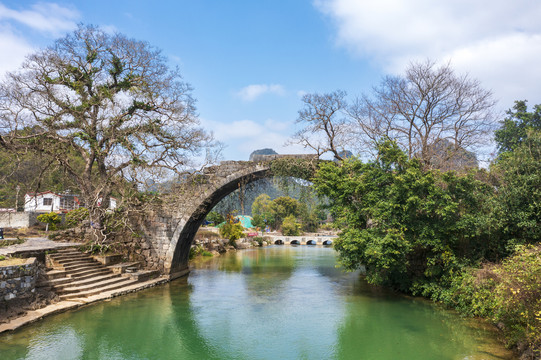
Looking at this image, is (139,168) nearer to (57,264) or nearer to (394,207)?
(57,264)

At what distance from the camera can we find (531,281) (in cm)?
632

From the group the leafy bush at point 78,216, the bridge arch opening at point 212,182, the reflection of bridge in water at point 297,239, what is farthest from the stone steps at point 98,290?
the reflection of bridge in water at point 297,239

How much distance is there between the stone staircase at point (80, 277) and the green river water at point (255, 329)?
0.83m

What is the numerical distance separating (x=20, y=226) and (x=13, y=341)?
15361 millimetres

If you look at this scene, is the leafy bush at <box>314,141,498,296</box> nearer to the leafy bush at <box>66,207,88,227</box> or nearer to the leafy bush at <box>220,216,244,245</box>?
the leafy bush at <box>66,207,88,227</box>

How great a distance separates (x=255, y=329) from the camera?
9.17 meters

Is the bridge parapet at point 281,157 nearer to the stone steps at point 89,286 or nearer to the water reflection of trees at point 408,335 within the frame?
the water reflection of trees at point 408,335

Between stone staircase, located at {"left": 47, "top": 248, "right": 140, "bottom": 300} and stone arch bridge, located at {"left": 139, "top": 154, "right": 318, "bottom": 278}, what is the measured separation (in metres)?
1.92

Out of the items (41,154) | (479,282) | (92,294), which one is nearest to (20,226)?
(41,154)

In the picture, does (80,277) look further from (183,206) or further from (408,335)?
(408,335)

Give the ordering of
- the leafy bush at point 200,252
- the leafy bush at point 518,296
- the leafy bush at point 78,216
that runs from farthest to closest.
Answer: the leafy bush at point 200,252 → the leafy bush at point 78,216 → the leafy bush at point 518,296

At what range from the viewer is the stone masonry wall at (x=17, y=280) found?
885cm

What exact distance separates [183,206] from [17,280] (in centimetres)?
727

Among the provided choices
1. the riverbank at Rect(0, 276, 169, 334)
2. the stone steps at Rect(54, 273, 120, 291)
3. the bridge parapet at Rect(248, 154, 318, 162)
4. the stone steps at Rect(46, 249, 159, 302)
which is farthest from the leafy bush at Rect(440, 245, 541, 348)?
the stone steps at Rect(54, 273, 120, 291)
